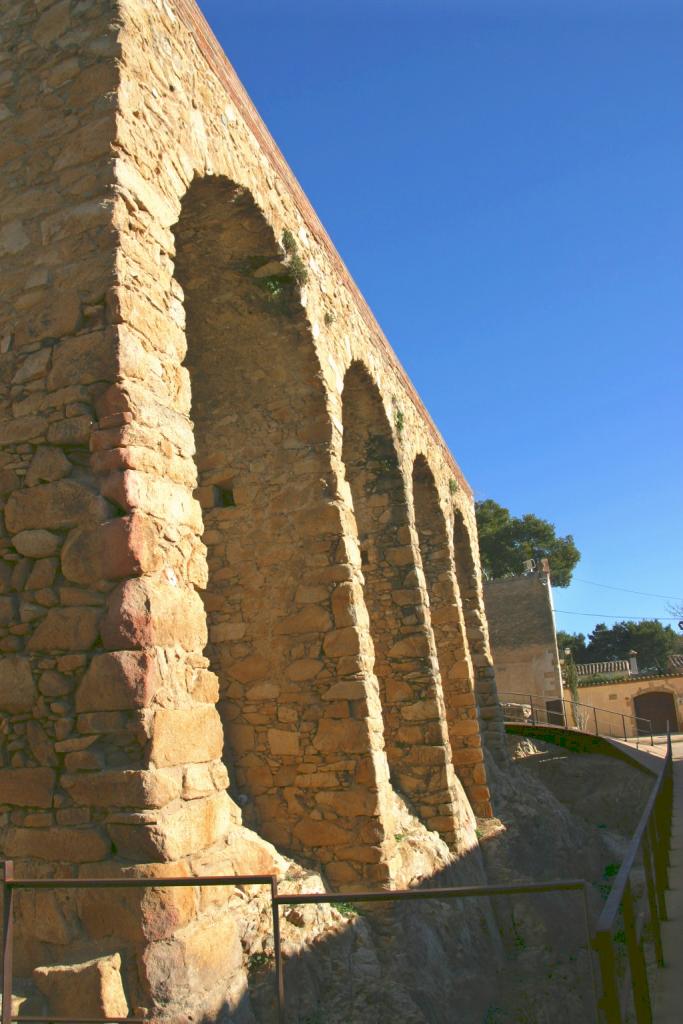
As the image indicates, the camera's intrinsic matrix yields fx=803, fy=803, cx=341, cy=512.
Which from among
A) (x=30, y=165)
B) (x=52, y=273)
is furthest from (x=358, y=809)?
(x=30, y=165)

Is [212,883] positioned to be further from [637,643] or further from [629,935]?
[637,643]

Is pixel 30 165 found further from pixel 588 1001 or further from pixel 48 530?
pixel 588 1001

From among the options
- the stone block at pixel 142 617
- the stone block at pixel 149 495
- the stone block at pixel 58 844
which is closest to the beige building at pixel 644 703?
the stone block at pixel 149 495

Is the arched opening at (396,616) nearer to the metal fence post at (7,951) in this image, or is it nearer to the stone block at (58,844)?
the stone block at (58,844)

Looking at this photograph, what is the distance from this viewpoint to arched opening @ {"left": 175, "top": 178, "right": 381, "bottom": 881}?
607 cm

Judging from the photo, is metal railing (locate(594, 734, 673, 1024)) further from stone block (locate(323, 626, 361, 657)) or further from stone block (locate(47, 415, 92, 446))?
stone block (locate(47, 415, 92, 446))

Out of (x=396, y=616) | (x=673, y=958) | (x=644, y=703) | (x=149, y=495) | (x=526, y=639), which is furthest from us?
(x=644, y=703)

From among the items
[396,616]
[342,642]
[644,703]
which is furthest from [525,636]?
[342,642]

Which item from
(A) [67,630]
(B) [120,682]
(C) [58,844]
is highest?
(A) [67,630]

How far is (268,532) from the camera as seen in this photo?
21.8 ft

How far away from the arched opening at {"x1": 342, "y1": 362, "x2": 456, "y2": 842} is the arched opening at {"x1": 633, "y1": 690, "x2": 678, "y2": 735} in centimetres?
2226

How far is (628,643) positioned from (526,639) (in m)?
20.7

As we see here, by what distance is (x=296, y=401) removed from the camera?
6742mm

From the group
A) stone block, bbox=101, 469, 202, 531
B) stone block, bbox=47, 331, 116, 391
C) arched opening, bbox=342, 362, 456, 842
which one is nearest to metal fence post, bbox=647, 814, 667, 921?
arched opening, bbox=342, 362, 456, 842
